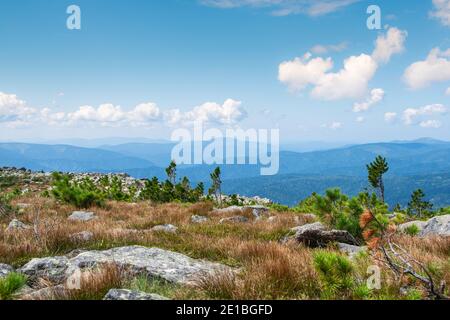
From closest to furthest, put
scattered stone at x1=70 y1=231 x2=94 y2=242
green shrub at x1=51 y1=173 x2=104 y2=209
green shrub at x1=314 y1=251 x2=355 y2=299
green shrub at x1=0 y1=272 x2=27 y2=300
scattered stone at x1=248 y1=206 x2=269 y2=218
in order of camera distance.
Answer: green shrub at x1=314 y1=251 x2=355 y2=299
green shrub at x1=0 y1=272 x2=27 y2=300
scattered stone at x1=70 y1=231 x2=94 y2=242
scattered stone at x1=248 y1=206 x2=269 y2=218
green shrub at x1=51 y1=173 x2=104 y2=209

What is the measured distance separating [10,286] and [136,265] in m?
1.65

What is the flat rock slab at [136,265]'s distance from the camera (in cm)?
565

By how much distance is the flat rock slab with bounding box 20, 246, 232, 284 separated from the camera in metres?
5.65

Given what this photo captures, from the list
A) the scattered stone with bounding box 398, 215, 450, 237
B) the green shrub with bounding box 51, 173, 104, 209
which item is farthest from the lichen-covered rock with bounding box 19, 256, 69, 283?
the green shrub with bounding box 51, 173, 104, 209

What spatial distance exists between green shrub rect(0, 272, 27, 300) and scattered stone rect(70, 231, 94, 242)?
387 centimetres

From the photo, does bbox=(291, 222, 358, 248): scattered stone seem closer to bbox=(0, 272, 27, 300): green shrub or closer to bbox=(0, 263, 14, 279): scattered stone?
bbox=(0, 263, 14, 279): scattered stone

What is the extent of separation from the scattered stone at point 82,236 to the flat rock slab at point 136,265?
199 cm

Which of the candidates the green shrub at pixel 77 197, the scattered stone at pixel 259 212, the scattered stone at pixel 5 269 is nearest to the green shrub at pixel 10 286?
the scattered stone at pixel 5 269

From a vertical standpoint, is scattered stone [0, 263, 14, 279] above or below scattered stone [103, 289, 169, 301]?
below

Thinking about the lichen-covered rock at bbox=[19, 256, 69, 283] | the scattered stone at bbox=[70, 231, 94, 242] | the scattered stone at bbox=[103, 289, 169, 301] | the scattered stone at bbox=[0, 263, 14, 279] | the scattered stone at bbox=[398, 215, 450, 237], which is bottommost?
the scattered stone at bbox=[398, 215, 450, 237]

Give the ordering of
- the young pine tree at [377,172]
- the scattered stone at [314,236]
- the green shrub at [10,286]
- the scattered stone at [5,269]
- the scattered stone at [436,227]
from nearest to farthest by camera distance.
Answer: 1. the green shrub at [10,286]
2. the scattered stone at [5,269]
3. the scattered stone at [314,236]
4. the scattered stone at [436,227]
5. the young pine tree at [377,172]

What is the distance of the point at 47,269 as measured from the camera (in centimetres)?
630

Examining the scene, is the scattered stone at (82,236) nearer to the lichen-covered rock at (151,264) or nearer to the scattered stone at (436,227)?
the lichen-covered rock at (151,264)
